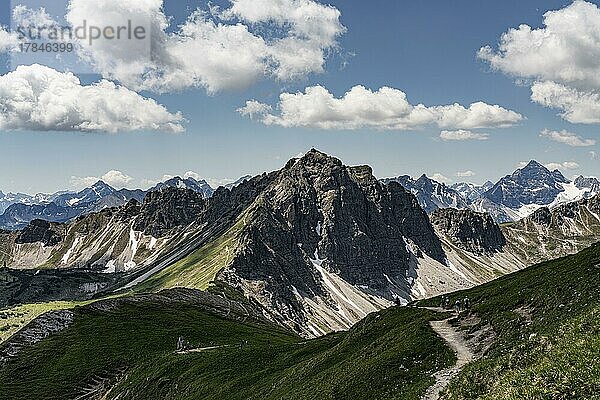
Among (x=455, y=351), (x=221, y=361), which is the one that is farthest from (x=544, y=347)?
(x=221, y=361)

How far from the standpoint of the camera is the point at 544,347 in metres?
30.3

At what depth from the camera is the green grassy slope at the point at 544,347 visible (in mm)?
22141

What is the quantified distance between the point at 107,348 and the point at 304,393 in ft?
283

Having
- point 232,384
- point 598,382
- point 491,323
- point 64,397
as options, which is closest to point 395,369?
point 491,323

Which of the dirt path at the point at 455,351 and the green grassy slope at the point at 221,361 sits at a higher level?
the dirt path at the point at 455,351

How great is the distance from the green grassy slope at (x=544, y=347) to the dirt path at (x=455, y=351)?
2067 mm

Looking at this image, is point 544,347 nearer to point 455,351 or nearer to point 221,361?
point 455,351

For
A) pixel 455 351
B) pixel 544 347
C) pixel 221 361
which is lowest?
pixel 221 361

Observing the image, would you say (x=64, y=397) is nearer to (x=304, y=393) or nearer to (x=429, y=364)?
(x=304, y=393)

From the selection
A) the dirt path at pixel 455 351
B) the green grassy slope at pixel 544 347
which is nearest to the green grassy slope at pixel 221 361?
the dirt path at pixel 455 351

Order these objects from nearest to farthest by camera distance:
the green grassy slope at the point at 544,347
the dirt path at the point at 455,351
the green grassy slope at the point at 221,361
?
the green grassy slope at the point at 544,347
the dirt path at the point at 455,351
the green grassy slope at the point at 221,361

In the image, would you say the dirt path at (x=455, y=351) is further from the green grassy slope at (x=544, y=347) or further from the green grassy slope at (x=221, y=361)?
the green grassy slope at (x=544, y=347)

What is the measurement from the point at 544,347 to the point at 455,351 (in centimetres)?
1473

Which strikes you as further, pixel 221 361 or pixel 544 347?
pixel 221 361
